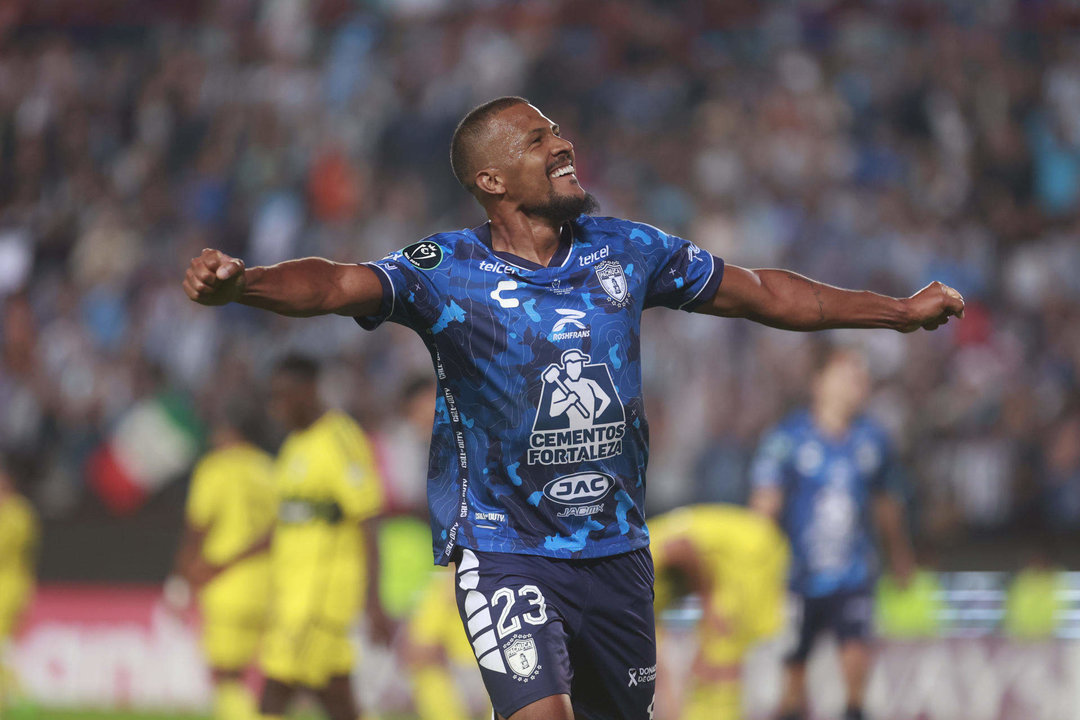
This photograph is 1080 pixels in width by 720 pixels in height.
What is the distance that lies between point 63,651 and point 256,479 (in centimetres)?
474

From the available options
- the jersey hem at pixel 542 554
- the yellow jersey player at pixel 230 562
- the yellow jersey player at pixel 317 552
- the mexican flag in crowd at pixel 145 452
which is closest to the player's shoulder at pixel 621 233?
the jersey hem at pixel 542 554

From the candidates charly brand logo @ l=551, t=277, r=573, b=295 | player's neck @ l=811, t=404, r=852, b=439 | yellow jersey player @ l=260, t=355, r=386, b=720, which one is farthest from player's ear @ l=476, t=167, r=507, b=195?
player's neck @ l=811, t=404, r=852, b=439

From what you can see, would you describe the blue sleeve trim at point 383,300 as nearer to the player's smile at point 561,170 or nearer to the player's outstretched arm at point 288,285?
the player's outstretched arm at point 288,285

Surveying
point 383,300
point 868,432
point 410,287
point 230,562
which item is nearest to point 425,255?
point 410,287

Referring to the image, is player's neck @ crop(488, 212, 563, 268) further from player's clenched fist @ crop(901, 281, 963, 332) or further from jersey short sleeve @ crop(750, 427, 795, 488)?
jersey short sleeve @ crop(750, 427, 795, 488)

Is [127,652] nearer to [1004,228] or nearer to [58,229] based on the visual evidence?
[58,229]

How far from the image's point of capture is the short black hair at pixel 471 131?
5.02 meters

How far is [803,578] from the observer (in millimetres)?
9398

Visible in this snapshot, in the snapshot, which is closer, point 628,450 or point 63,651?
point 628,450

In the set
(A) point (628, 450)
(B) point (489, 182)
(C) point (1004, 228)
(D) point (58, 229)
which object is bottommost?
(A) point (628, 450)

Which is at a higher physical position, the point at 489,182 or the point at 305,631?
the point at 489,182

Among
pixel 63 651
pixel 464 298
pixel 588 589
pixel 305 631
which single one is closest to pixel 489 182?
pixel 464 298

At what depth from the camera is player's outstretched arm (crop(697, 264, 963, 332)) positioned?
16.7 ft

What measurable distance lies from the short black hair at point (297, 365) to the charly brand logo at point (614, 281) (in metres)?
3.86
